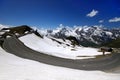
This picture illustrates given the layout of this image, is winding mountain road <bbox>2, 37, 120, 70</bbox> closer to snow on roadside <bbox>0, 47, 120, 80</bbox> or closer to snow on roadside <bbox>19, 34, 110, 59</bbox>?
snow on roadside <bbox>19, 34, 110, 59</bbox>

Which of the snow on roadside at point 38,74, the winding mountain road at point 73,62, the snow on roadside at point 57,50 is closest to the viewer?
the snow on roadside at point 38,74

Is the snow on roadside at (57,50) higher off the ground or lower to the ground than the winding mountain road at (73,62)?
higher

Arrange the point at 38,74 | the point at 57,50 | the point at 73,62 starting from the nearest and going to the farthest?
the point at 38,74, the point at 73,62, the point at 57,50

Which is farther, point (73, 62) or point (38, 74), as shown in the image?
point (73, 62)

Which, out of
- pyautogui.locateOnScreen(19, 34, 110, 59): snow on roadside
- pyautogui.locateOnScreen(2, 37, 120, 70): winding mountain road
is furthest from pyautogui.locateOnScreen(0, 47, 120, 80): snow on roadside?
pyautogui.locateOnScreen(19, 34, 110, 59): snow on roadside

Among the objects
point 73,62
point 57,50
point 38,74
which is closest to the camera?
point 38,74

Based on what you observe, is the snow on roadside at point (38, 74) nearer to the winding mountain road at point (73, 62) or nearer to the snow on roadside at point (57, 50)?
the winding mountain road at point (73, 62)

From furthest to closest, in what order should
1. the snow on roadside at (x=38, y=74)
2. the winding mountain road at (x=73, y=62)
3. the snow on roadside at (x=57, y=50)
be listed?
1. the snow on roadside at (x=57, y=50)
2. the winding mountain road at (x=73, y=62)
3. the snow on roadside at (x=38, y=74)

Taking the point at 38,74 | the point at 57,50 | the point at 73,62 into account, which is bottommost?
the point at 38,74

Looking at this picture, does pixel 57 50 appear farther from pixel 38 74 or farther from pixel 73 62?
pixel 38 74

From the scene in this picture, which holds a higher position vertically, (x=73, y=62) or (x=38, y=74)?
(x=73, y=62)

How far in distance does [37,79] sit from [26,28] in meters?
106

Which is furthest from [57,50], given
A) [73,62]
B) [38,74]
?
[38,74]

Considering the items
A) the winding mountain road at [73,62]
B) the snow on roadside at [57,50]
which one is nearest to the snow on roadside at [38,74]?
the winding mountain road at [73,62]
